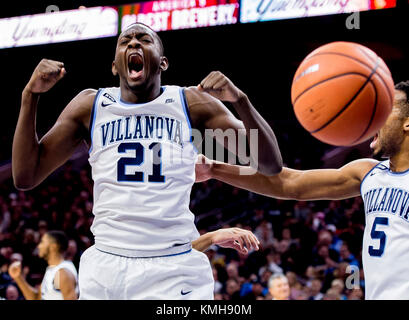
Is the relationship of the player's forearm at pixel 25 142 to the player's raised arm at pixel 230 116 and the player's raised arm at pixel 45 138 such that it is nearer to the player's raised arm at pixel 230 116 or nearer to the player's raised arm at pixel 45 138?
the player's raised arm at pixel 45 138

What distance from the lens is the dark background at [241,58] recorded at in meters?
9.59

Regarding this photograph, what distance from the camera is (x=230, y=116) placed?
102 inches

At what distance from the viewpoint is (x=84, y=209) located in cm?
1088

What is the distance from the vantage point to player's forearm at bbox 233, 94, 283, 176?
7.85 ft

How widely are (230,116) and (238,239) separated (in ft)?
2.17

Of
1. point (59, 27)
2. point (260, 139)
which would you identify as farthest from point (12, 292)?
point (260, 139)

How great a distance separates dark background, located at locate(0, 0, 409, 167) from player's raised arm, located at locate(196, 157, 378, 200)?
5.80m

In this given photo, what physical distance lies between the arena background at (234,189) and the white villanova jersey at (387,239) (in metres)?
4.12

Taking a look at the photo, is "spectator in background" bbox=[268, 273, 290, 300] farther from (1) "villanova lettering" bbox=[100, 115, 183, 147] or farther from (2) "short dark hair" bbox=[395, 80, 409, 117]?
(1) "villanova lettering" bbox=[100, 115, 183, 147]

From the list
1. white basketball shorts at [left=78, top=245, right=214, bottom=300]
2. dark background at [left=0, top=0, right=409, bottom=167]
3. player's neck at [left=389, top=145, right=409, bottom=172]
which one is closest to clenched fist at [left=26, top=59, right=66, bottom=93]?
white basketball shorts at [left=78, top=245, right=214, bottom=300]
